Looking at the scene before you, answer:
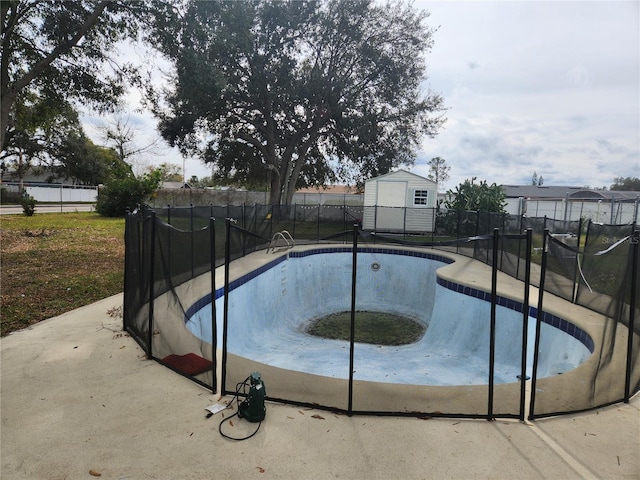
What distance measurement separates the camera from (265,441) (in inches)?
103

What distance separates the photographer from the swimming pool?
5.29 m

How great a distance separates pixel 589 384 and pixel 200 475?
11.0 ft

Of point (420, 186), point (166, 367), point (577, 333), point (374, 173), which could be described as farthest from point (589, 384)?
point (374, 173)

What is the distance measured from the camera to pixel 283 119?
23719 mm

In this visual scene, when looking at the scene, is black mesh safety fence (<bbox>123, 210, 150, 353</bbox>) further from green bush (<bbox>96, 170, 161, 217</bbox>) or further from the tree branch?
green bush (<bbox>96, 170, 161, 217</bbox>)

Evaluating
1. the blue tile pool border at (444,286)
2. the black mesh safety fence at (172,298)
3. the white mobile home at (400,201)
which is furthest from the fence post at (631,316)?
the white mobile home at (400,201)

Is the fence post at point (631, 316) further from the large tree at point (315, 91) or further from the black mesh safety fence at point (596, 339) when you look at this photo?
the large tree at point (315, 91)

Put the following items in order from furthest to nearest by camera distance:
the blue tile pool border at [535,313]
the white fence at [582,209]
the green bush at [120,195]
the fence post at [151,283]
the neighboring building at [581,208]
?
the green bush at [120,195] < the white fence at [582,209] < the neighboring building at [581,208] < the blue tile pool border at [535,313] < the fence post at [151,283]

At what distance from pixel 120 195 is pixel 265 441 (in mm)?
23376

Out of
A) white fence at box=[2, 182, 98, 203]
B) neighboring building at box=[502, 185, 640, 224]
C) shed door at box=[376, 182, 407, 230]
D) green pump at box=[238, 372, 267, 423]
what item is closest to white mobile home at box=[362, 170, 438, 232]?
shed door at box=[376, 182, 407, 230]

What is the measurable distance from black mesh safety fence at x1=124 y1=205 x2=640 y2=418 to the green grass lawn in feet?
5.95

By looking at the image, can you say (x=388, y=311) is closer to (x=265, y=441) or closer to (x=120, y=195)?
(x=265, y=441)

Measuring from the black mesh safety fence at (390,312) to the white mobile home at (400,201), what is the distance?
6.87 metres

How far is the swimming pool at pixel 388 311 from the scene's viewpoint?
5.29 meters
